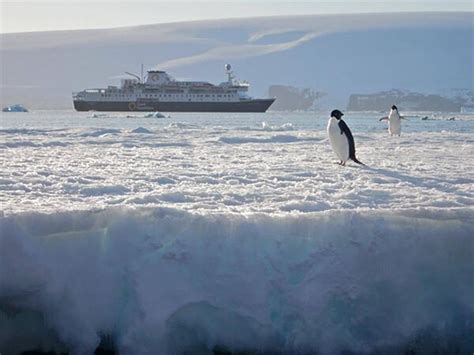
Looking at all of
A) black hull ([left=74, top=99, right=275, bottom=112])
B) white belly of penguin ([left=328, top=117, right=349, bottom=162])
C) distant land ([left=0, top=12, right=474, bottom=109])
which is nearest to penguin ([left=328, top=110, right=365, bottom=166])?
white belly of penguin ([left=328, top=117, right=349, bottom=162])

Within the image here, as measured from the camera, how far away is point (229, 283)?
2.59 m

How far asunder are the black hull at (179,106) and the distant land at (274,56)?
6.92 metres

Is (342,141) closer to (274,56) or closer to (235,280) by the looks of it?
(235,280)

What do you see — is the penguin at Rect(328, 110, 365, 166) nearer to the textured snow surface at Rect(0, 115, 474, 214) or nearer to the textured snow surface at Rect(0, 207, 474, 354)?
the textured snow surface at Rect(0, 115, 474, 214)

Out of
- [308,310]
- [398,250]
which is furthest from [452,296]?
[308,310]

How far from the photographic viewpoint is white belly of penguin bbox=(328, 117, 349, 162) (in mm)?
5692

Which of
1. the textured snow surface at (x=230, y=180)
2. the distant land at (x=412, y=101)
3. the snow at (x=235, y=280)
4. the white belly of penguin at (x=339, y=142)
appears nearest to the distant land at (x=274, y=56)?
the distant land at (x=412, y=101)

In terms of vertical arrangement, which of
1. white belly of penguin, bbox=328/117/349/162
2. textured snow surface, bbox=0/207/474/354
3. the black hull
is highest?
white belly of penguin, bbox=328/117/349/162

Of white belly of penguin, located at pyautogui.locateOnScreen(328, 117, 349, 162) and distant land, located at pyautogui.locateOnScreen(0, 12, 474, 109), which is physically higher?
distant land, located at pyautogui.locateOnScreen(0, 12, 474, 109)

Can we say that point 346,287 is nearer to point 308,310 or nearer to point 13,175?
point 308,310

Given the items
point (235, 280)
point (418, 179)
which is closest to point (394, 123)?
point (418, 179)

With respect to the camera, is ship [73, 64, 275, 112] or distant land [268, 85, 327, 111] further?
distant land [268, 85, 327, 111]

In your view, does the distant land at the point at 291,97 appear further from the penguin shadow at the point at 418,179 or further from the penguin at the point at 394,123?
the penguin shadow at the point at 418,179

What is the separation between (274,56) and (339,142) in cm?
5520
